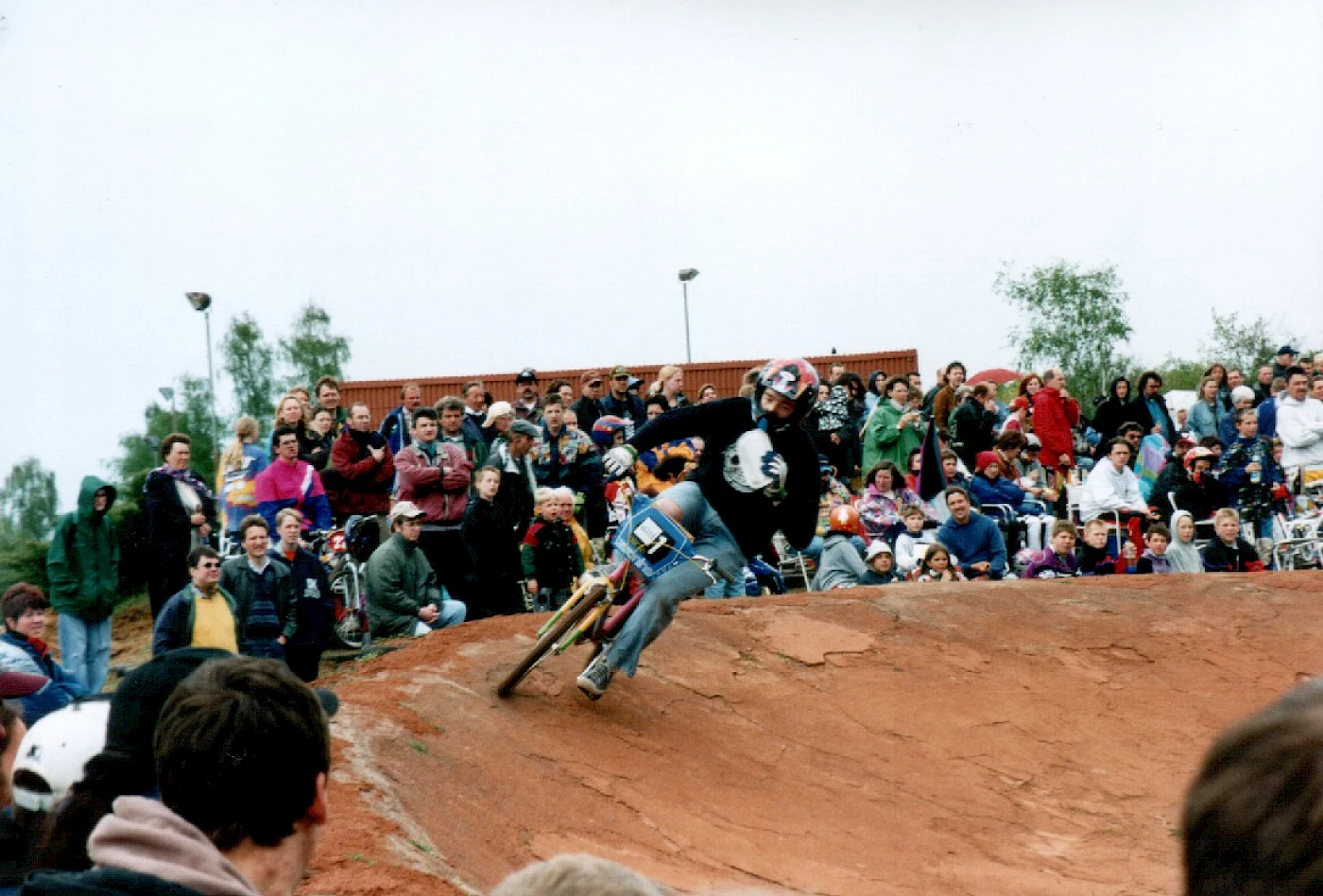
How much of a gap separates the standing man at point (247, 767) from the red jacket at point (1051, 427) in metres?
14.1

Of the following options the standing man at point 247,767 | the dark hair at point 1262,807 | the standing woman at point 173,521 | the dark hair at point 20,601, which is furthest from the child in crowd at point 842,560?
the dark hair at point 1262,807

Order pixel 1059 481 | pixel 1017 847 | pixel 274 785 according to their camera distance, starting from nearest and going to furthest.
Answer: pixel 274 785 → pixel 1017 847 → pixel 1059 481

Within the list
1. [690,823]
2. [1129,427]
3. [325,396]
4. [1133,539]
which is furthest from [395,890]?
[1129,427]

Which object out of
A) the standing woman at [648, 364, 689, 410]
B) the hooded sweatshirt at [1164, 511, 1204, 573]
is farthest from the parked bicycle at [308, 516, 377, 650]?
the hooded sweatshirt at [1164, 511, 1204, 573]

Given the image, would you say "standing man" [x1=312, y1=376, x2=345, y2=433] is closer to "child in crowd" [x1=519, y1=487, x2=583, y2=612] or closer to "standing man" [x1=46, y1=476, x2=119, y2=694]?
"child in crowd" [x1=519, y1=487, x2=583, y2=612]

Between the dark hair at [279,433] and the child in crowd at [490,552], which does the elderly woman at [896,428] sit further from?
the dark hair at [279,433]

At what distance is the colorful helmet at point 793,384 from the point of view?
8891mm

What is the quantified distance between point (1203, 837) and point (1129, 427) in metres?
15.8

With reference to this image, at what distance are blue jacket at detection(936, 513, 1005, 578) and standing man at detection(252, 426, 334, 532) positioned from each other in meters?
5.87

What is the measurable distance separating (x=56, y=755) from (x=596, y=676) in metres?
5.87

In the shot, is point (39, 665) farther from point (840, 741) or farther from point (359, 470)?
point (840, 741)

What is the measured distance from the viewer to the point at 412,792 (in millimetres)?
7191

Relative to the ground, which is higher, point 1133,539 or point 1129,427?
point 1129,427

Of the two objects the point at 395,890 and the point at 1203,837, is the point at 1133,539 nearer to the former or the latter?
the point at 395,890
